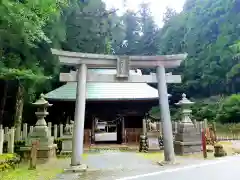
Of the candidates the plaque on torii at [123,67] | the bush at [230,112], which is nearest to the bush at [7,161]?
the plaque on torii at [123,67]

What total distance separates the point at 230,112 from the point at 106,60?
17.4m

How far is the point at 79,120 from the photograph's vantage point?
26.4 ft

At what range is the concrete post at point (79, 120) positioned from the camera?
25.7 feet

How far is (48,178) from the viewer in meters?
7.03

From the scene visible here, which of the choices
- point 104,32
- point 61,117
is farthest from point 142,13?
point 61,117

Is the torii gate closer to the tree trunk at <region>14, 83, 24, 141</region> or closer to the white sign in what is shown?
the white sign

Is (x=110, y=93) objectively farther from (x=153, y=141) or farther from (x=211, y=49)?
(x=211, y=49)

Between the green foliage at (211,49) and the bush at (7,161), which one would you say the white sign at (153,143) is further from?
the green foliage at (211,49)

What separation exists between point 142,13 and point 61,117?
40.5 meters

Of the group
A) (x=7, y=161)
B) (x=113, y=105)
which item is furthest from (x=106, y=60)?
(x=113, y=105)

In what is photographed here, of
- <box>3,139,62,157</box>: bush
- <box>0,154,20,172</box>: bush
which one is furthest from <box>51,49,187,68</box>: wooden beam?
<box>3,139,62,157</box>: bush

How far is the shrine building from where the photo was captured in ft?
53.3

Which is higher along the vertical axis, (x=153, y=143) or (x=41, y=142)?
(x=41, y=142)

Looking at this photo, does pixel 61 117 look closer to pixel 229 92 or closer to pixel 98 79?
pixel 98 79
